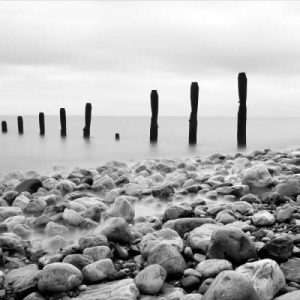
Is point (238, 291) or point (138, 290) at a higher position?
point (238, 291)

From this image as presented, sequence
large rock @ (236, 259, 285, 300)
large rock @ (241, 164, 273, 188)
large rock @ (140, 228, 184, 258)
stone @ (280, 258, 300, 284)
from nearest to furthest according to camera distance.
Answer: large rock @ (236, 259, 285, 300)
stone @ (280, 258, 300, 284)
large rock @ (140, 228, 184, 258)
large rock @ (241, 164, 273, 188)

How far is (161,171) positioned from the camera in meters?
8.52

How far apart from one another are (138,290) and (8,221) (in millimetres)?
2313

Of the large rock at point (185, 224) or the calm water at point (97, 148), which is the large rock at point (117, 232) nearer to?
the large rock at point (185, 224)

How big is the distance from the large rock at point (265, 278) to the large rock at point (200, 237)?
1.98 feet

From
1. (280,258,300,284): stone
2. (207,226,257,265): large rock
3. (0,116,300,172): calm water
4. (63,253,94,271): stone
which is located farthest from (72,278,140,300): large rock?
(0,116,300,172): calm water

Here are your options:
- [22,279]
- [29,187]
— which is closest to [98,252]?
[22,279]

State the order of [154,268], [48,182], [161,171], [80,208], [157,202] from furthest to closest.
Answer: [161,171] < [48,182] < [157,202] < [80,208] < [154,268]

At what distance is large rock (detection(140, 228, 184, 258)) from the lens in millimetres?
3197

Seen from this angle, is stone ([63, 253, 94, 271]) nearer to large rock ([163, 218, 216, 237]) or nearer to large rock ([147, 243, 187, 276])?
large rock ([147, 243, 187, 276])

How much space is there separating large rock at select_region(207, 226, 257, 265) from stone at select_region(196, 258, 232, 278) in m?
0.10

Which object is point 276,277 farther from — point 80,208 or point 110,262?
point 80,208

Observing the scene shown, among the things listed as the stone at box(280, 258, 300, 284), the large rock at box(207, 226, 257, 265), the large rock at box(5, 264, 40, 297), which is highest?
the large rock at box(207, 226, 257, 265)

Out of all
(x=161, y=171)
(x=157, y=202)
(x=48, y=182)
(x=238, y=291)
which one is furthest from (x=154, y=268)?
(x=161, y=171)
